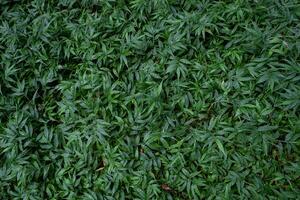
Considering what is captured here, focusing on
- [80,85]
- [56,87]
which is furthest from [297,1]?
[56,87]

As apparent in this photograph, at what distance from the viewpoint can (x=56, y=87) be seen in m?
3.34

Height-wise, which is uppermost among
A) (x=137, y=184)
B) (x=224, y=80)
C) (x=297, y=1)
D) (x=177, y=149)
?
(x=297, y=1)

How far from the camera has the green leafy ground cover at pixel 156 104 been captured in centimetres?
275

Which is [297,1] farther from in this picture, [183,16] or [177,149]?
[177,149]

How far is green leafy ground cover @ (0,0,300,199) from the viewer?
275 cm

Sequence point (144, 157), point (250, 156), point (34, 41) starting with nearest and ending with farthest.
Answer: point (250, 156)
point (144, 157)
point (34, 41)

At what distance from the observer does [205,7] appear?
337 centimetres

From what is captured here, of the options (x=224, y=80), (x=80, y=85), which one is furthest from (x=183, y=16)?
(x=80, y=85)

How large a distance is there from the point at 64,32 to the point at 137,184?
5.06 feet

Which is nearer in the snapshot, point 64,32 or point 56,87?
point 56,87

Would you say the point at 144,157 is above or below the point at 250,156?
below

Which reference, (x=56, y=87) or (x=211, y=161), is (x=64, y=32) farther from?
(x=211, y=161)

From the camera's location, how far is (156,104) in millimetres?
2992

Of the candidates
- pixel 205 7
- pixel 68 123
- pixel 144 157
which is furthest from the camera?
pixel 205 7
